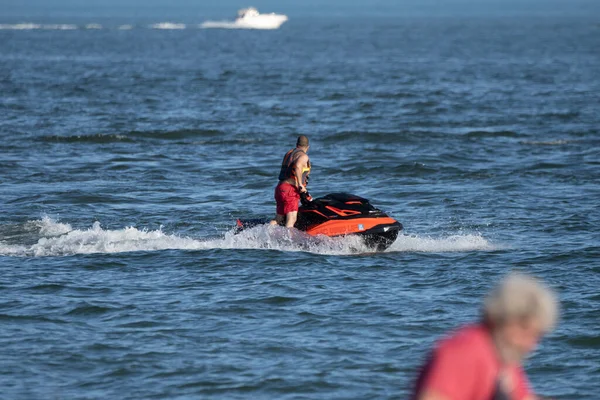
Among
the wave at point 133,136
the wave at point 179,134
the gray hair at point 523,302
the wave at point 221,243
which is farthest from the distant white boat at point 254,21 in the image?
the gray hair at point 523,302

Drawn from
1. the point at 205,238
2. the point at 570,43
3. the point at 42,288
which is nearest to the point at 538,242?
the point at 205,238

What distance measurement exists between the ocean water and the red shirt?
16.3ft

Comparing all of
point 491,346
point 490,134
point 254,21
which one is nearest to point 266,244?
point 491,346

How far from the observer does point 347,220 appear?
1449 cm

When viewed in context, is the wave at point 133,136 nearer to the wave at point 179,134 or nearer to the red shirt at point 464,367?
the wave at point 179,134

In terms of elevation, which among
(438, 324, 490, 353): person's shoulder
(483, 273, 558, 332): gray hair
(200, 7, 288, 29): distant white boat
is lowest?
(200, 7, 288, 29): distant white boat

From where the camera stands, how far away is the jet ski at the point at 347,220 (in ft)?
47.6

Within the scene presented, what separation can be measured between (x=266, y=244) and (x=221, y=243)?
744mm

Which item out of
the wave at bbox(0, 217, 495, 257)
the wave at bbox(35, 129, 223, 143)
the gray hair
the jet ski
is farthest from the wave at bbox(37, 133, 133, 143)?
the gray hair

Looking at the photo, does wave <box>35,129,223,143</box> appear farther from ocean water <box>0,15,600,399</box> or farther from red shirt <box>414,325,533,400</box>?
red shirt <box>414,325,533,400</box>

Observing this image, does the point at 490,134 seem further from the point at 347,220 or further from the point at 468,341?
the point at 468,341

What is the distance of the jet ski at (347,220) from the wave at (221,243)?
0.14 metres

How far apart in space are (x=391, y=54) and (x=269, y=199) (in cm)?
6245

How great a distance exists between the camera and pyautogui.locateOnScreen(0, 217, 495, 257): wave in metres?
14.8
